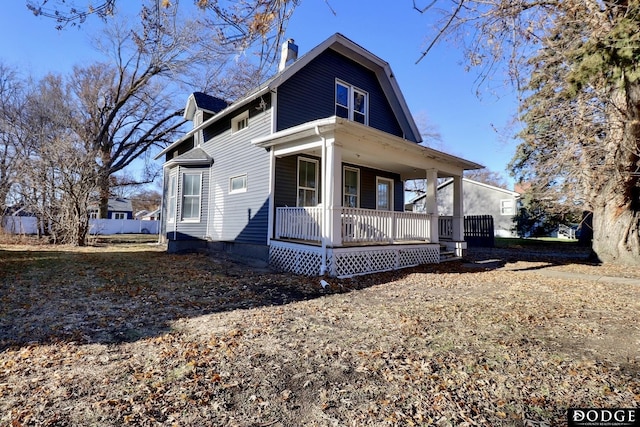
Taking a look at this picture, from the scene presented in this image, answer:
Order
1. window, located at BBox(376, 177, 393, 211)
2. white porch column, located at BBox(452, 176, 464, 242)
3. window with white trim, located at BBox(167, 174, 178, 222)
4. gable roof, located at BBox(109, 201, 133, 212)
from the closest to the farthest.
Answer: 1. white porch column, located at BBox(452, 176, 464, 242)
2. window, located at BBox(376, 177, 393, 211)
3. window with white trim, located at BBox(167, 174, 178, 222)
4. gable roof, located at BBox(109, 201, 133, 212)

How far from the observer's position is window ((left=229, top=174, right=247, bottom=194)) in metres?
11.1

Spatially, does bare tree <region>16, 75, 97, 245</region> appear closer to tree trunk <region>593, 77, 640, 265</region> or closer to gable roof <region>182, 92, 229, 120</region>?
gable roof <region>182, 92, 229, 120</region>

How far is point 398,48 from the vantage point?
559cm

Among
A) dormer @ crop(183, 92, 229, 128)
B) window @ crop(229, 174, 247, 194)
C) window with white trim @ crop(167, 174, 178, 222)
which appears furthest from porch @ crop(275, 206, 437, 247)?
dormer @ crop(183, 92, 229, 128)

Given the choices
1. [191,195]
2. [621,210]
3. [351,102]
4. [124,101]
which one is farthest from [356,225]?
[124,101]

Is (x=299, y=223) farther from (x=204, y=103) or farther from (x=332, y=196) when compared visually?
(x=204, y=103)

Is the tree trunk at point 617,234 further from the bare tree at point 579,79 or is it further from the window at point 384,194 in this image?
the window at point 384,194

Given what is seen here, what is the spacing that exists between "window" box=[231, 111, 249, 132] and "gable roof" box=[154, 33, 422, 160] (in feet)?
1.16

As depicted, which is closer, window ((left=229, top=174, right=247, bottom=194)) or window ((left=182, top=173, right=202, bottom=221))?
window ((left=229, top=174, right=247, bottom=194))

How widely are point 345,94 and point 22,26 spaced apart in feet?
31.5

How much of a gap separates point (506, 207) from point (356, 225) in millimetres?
25010

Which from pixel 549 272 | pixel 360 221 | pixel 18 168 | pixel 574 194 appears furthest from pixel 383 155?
pixel 18 168

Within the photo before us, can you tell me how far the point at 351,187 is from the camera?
40.0 ft

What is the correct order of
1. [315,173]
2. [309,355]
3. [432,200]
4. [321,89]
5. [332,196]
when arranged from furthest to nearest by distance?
[321,89], [315,173], [432,200], [332,196], [309,355]
